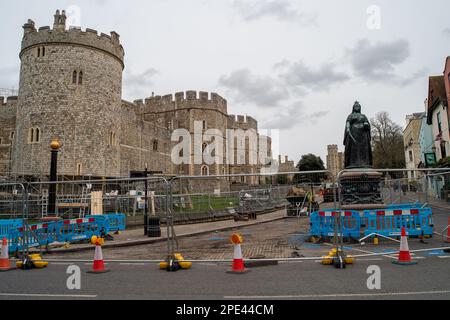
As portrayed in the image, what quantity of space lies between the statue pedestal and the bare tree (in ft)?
150

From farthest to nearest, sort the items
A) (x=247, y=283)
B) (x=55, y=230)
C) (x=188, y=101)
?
(x=188, y=101) < (x=55, y=230) < (x=247, y=283)

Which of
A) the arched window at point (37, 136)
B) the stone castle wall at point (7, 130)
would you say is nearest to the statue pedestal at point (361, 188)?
the arched window at point (37, 136)

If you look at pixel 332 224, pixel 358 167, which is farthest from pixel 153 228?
pixel 358 167

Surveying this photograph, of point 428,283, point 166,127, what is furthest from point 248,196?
point 166,127

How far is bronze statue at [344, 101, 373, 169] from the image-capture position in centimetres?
1361

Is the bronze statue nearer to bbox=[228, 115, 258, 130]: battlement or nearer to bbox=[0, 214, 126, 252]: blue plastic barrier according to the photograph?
bbox=[0, 214, 126, 252]: blue plastic barrier

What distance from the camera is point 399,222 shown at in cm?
966

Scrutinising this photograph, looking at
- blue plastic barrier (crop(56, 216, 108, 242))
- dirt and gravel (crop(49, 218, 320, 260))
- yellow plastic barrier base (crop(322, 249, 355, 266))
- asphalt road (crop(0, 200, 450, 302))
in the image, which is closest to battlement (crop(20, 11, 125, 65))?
blue plastic barrier (crop(56, 216, 108, 242))

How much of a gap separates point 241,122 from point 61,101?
138ft

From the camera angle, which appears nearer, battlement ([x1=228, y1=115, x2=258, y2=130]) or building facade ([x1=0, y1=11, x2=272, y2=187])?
building facade ([x1=0, y1=11, x2=272, y2=187])

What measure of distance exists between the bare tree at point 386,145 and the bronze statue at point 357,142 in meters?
44.3

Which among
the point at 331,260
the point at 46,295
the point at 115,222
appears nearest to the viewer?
the point at 46,295

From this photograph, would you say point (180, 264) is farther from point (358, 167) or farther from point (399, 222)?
point (358, 167)
